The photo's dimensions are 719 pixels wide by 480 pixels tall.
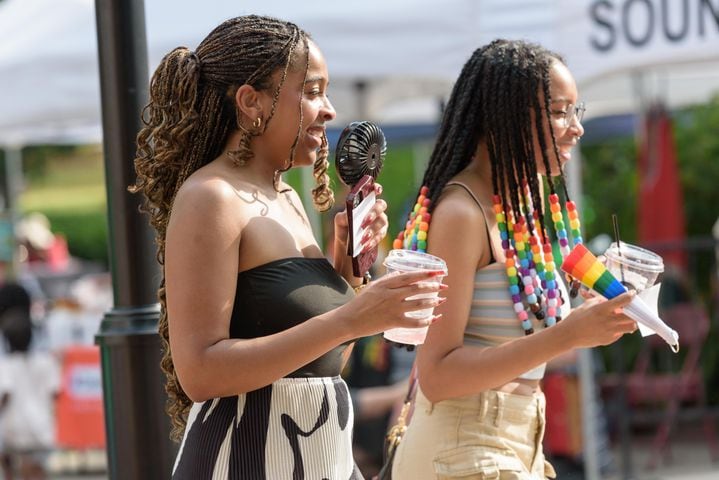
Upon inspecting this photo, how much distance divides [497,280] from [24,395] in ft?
17.9

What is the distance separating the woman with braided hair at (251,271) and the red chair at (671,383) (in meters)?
5.22

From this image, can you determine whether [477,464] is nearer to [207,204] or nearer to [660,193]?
[207,204]

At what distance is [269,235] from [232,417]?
34 centimetres

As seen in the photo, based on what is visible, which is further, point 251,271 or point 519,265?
point 519,265

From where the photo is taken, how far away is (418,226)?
8.46 feet

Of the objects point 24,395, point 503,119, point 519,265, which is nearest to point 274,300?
point 519,265

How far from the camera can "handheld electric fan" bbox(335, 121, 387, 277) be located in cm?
217

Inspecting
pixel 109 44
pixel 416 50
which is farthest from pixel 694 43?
pixel 109 44

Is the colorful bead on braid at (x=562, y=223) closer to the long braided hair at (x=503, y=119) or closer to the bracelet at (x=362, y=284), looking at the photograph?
the long braided hair at (x=503, y=119)

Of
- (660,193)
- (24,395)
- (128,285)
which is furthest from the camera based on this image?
(660,193)

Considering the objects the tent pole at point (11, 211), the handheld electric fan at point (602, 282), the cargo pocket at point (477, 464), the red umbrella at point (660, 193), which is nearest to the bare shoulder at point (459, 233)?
the handheld electric fan at point (602, 282)

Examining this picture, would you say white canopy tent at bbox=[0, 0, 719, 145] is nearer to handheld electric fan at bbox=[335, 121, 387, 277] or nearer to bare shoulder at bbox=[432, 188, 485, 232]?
bare shoulder at bbox=[432, 188, 485, 232]

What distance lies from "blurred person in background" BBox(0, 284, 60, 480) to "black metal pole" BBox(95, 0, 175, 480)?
449cm

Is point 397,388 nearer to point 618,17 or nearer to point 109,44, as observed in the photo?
point 618,17
